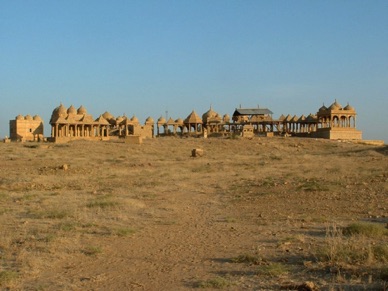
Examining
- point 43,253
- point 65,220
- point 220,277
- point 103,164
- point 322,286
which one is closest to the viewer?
point 322,286

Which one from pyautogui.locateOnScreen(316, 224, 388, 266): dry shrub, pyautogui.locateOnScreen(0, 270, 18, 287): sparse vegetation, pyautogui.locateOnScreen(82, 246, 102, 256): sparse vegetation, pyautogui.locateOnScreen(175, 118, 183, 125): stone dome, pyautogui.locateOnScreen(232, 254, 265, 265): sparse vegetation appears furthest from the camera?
pyautogui.locateOnScreen(175, 118, 183, 125): stone dome

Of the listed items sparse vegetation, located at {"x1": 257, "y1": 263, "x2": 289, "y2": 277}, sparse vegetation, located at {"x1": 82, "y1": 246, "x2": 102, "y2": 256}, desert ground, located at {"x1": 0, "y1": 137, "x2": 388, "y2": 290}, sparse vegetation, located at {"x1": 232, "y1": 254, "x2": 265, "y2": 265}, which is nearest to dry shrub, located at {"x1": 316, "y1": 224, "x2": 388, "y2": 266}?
desert ground, located at {"x1": 0, "y1": 137, "x2": 388, "y2": 290}

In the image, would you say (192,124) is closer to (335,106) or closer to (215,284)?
(335,106)

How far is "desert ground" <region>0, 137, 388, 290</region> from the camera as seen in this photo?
21.5ft

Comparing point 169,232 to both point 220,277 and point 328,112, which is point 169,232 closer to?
point 220,277

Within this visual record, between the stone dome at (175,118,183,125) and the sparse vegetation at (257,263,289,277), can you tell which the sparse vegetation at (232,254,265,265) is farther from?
the stone dome at (175,118,183,125)

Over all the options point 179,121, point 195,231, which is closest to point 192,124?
point 179,121

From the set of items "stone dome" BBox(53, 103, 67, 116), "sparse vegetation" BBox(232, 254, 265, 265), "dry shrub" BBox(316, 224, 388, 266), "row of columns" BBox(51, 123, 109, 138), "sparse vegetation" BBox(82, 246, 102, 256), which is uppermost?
"stone dome" BBox(53, 103, 67, 116)

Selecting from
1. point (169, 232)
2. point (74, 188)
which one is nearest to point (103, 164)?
point (74, 188)

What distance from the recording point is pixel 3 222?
10828 mm

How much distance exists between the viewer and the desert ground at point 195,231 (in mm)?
6543

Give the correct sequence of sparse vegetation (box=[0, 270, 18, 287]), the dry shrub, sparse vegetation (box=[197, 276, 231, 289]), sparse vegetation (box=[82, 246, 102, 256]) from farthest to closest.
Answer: sparse vegetation (box=[82, 246, 102, 256]), the dry shrub, sparse vegetation (box=[0, 270, 18, 287]), sparse vegetation (box=[197, 276, 231, 289])

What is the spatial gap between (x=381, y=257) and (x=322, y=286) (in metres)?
1.44

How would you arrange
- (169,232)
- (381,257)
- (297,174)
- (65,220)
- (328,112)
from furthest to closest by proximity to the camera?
(328,112), (297,174), (65,220), (169,232), (381,257)
